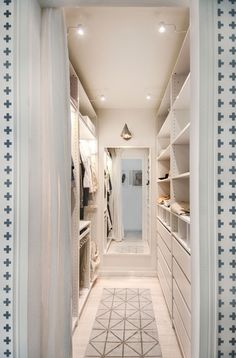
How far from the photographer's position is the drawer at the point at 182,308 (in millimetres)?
1886

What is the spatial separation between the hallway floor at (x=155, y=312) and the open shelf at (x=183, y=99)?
204 cm

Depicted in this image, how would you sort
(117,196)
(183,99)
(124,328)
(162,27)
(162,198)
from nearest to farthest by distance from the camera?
(162,27), (183,99), (124,328), (162,198), (117,196)

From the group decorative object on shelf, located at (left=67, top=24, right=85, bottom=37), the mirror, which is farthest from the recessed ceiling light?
the mirror

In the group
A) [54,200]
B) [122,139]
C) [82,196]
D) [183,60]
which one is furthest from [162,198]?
[54,200]

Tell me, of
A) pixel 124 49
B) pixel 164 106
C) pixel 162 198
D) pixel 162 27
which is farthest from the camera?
pixel 162 198

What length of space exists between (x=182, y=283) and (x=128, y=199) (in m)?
2.28

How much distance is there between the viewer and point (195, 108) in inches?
46.6

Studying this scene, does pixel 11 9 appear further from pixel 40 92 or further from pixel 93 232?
pixel 93 232

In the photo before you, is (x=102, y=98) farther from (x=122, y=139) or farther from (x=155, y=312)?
(x=155, y=312)

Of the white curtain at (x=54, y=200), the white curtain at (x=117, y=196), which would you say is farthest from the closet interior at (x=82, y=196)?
the white curtain at (x=54, y=200)

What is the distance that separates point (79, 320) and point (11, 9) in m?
2.66

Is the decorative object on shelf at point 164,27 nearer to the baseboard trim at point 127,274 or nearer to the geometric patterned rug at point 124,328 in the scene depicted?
the geometric patterned rug at point 124,328

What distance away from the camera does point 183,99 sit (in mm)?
2260

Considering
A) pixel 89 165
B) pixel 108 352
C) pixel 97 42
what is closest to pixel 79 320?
pixel 108 352
